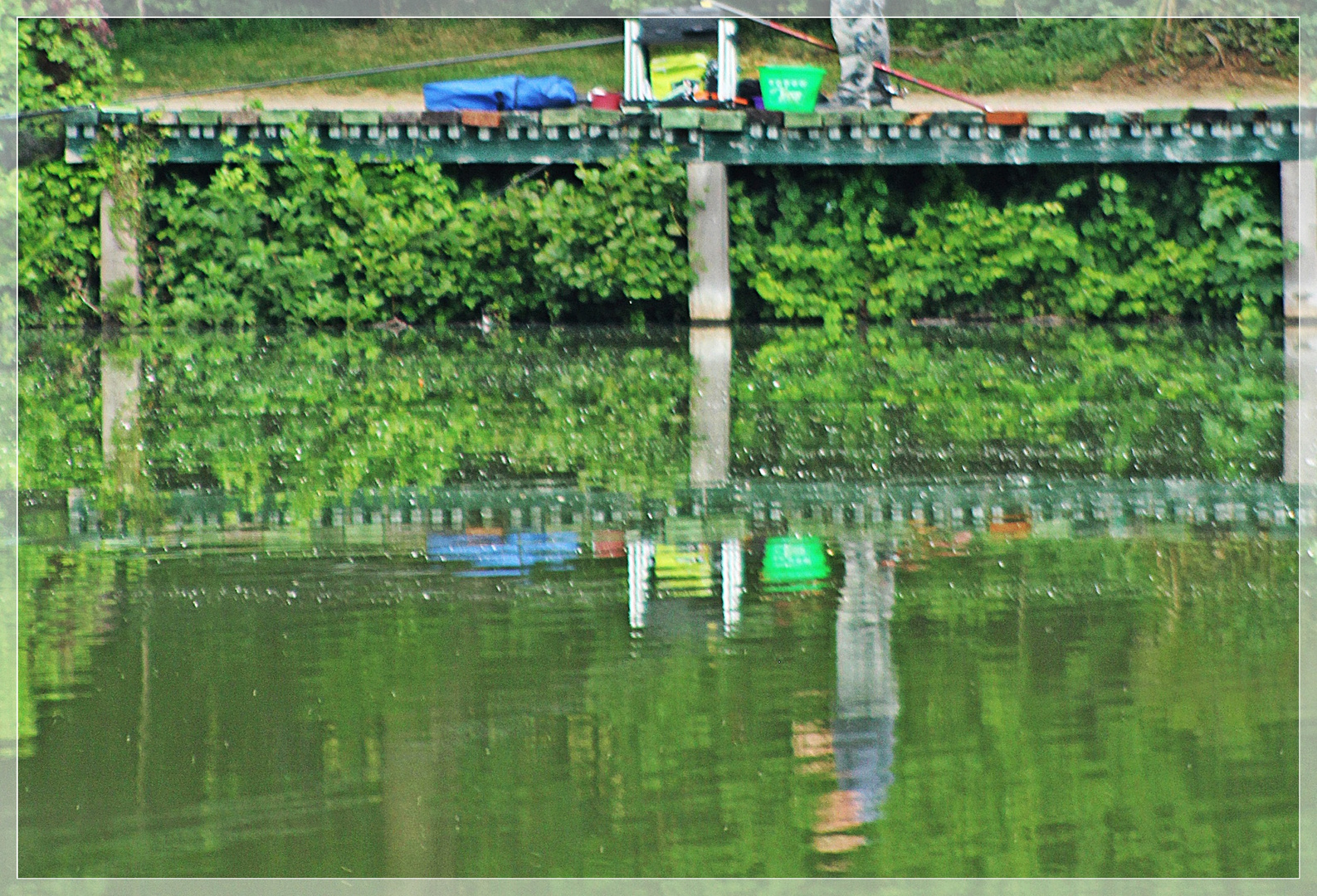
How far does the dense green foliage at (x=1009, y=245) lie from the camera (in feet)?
60.7

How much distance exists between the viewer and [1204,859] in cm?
Answer: 487

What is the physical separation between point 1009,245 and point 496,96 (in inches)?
197

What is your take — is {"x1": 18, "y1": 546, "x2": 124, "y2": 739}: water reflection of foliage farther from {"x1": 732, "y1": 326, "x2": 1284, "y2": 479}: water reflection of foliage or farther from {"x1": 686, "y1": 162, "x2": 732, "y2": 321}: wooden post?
{"x1": 686, "y1": 162, "x2": 732, "y2": 321}: wooden post

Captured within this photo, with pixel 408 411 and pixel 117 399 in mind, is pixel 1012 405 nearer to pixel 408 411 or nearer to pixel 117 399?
pixel 408 411

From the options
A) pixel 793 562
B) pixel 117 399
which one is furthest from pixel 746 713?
pixel 117 399

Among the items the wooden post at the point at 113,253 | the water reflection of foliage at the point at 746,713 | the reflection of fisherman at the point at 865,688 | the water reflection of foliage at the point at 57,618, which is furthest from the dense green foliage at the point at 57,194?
the reflection of fisherman at the point at 865,688

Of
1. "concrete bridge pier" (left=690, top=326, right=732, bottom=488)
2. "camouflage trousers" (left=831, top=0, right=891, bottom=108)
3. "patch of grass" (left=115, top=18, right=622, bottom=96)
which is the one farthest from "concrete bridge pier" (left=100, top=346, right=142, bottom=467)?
"patch of grass" (left=115, top=18, right=622, bottom=96)

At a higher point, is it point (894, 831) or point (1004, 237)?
point (1004, 237)

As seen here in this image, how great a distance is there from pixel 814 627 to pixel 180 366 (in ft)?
31.0

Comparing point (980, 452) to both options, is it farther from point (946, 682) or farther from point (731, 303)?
point (731, 303)

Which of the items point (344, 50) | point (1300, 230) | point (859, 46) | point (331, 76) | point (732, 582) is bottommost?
point (732, 582)

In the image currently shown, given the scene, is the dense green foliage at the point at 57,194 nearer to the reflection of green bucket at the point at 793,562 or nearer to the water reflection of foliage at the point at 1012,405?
the water reflection of foliage at the point at 1012,405

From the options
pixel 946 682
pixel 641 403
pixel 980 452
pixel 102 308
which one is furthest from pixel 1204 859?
pixel 102 308

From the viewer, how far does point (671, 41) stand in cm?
1862
